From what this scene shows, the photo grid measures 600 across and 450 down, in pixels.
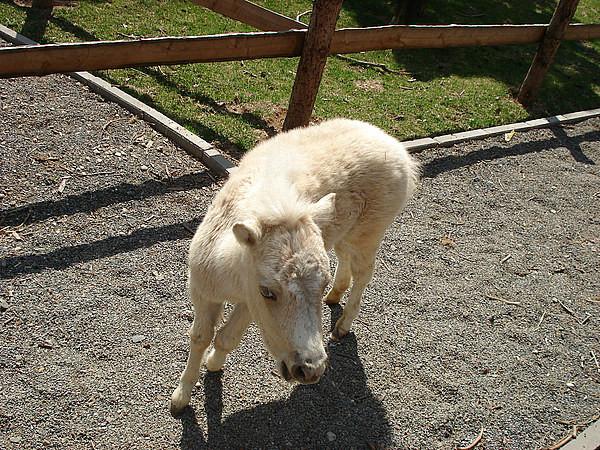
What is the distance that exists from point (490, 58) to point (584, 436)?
9575 millimetres

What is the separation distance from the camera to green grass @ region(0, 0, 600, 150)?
7855 millimetres

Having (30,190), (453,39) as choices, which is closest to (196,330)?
(30,190)

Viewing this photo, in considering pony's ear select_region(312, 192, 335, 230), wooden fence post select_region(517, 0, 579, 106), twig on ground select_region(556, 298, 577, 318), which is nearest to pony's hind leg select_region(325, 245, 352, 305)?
pony's ear select_region(312, 192, 335, 230)

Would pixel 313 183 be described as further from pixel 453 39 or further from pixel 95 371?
pixel 453 39

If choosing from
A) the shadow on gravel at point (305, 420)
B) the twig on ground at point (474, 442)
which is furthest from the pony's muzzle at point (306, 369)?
the twig on ground at point (474, 442)

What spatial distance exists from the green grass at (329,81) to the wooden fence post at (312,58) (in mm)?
656

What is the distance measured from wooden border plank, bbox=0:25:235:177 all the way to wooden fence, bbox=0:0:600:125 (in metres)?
0.97

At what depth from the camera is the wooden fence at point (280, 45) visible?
5.46 metres

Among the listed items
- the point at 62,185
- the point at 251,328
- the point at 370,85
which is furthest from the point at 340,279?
the point at 370,85

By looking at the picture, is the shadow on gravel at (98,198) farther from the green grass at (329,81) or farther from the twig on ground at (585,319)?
the twig on ground at (585,319)

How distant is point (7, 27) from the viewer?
27.8 ft

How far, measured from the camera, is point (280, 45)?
6.70 metres

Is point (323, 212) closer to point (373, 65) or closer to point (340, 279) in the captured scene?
point (340, 279)

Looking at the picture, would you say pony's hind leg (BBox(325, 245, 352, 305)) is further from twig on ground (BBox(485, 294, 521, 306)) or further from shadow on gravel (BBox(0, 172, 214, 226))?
shadow on gravel (BBox(0, 172, 214, 226))
